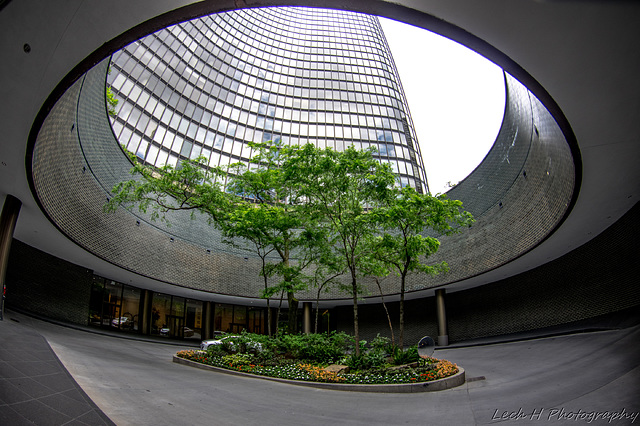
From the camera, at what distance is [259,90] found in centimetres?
4403

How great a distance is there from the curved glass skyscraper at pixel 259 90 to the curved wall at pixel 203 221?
40.2 feet

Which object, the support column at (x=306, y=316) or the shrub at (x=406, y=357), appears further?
the support column at (x=306, y=316)

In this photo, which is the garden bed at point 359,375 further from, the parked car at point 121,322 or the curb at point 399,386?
the parked car at point 121,322

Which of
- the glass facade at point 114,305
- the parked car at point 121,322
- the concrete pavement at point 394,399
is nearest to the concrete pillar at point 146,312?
the glass facade at point 114,305

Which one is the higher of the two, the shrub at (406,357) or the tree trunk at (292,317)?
the tree trunk at (292,317)

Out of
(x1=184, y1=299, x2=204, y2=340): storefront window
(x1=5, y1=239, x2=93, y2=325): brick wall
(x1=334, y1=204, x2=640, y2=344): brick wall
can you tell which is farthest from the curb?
(x1=184, y1=299, x2=204, y2=340): storefront window

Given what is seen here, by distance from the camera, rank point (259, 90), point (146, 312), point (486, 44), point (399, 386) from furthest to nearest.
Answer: point (259, 90)
point (146, 312)
point (399, 386)
point (486, 44)

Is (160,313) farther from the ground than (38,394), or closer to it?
closer to it

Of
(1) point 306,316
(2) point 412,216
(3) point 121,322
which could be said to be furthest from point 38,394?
(1) point 306,316

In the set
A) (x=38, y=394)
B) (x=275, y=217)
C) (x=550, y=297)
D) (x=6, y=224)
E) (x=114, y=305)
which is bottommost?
(x=38, y=394)

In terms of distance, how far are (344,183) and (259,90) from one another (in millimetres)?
36591

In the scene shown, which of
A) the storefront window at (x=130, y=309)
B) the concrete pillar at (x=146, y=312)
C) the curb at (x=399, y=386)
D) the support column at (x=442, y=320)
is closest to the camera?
the curb at (x=399, y=386)

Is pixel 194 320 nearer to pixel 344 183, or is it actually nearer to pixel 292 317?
pixel 292 317

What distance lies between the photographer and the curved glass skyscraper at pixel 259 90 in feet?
103
